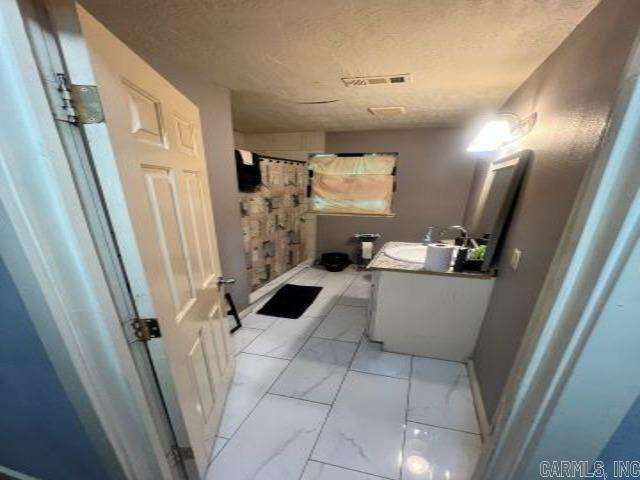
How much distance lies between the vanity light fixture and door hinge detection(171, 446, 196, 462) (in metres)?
2.43

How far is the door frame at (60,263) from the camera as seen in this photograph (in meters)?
0.54

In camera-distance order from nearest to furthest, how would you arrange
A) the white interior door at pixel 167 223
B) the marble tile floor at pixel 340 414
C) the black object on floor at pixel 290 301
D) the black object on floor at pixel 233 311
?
the white interior door at pixel 167 223 → the marble tile floor at pixel 340 414 → the black object on floor at pixel 233 311 → the black object on floor at pixel 290 301

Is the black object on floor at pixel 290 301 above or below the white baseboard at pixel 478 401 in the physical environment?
below

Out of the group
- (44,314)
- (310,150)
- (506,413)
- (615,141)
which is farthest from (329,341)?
(310,150)

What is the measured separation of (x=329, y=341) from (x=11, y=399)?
1828mm

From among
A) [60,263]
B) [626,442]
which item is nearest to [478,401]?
[626,442]

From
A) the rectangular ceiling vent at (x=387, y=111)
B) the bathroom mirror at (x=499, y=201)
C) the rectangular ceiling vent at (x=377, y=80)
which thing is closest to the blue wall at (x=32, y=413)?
the rectangular ceiling vent at (x=377, y=80)

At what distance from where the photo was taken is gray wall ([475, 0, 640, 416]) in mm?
850

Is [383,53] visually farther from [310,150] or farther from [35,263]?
[310,150]

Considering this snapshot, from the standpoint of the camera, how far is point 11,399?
2.99 feet

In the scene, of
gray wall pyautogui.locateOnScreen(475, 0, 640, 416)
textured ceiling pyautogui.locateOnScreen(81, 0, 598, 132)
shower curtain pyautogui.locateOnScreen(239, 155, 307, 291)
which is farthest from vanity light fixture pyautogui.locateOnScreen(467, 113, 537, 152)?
shower curtain pyautogui.locateOnScreen(239, 155, 307, 291)

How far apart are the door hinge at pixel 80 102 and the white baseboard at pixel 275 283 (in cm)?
230

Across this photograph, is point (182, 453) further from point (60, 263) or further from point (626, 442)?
point (626, 442)

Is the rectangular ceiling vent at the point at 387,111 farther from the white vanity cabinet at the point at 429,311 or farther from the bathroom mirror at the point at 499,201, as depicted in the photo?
the white vanity cabinet at the point at 429,311
